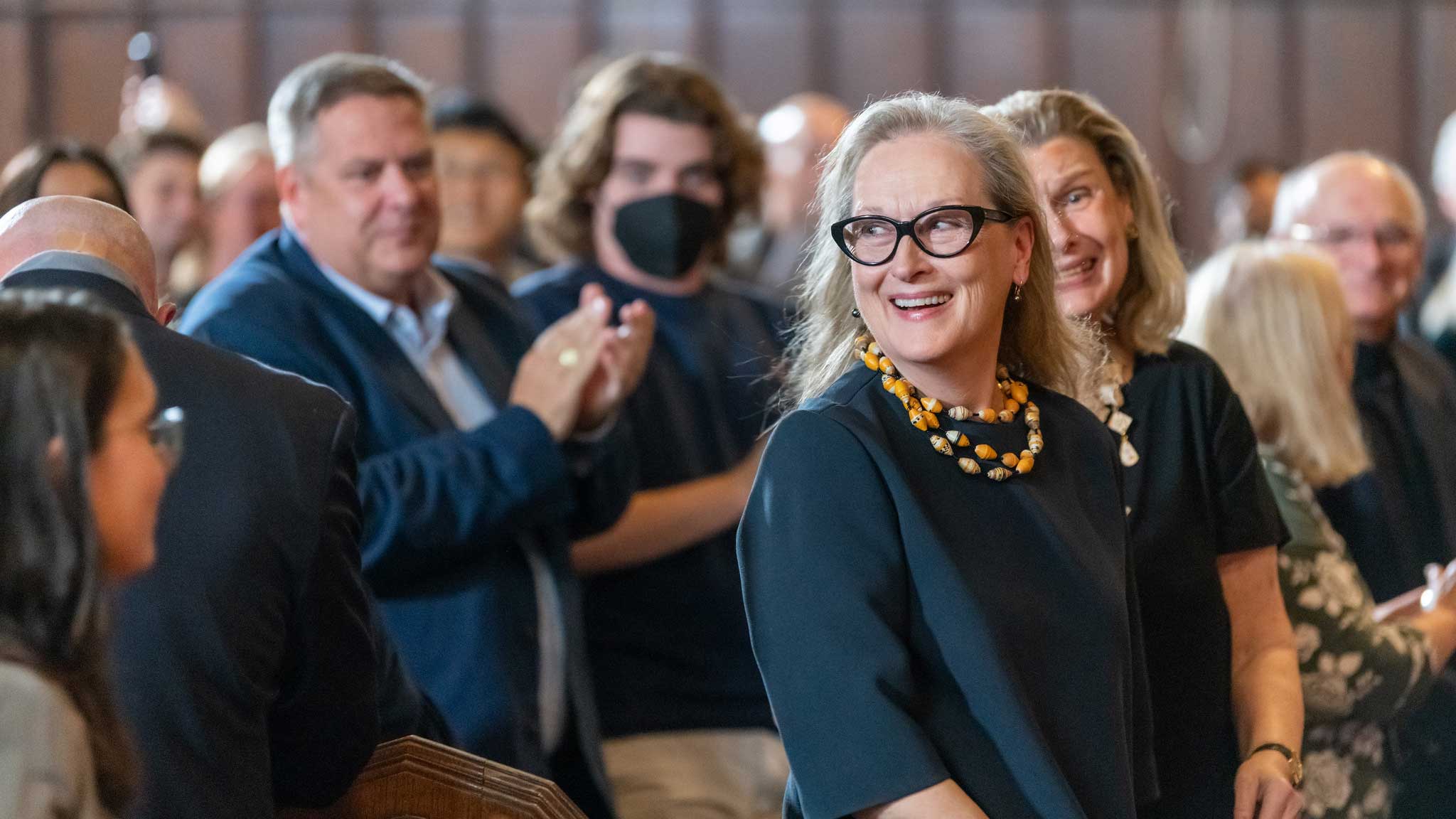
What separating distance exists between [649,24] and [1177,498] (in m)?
5.59

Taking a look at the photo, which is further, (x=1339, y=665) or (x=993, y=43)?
(x=993, y=43)

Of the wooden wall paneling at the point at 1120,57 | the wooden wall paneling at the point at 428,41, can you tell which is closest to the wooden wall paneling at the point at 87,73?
the wooden wall paneling at the point at 428,41

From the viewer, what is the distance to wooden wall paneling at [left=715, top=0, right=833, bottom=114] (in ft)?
24.0

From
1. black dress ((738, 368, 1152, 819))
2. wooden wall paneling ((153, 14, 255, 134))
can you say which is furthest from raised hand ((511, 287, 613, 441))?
wooden wall paneling ((153, 14, 255, 134))

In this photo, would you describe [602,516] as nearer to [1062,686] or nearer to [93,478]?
[1062,686]

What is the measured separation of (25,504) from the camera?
1.08 meters

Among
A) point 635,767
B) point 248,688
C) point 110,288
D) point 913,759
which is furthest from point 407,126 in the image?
point 913,759

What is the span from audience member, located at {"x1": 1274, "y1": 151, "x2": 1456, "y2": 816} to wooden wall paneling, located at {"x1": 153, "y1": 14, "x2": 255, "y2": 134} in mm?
4705

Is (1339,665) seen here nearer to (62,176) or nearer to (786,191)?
(62,176)

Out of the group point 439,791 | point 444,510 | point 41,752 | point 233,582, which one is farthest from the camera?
point 444,510

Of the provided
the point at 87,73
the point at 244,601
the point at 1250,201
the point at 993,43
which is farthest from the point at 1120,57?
the point at 244,601

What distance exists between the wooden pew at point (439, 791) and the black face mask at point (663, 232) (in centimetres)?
163

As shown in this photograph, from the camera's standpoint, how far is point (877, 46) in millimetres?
7387

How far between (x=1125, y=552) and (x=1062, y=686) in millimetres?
224
